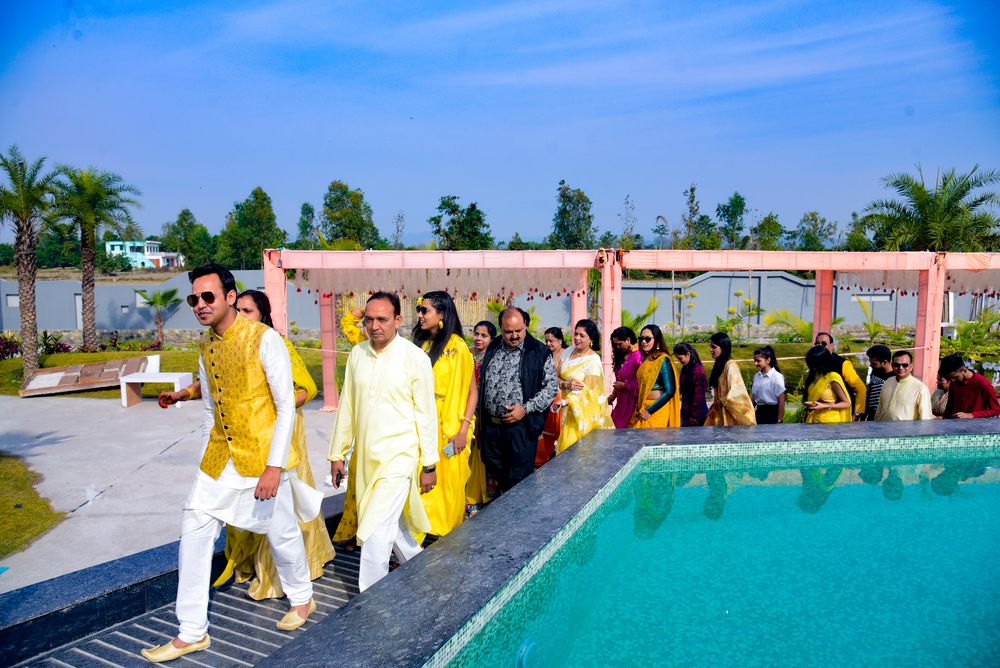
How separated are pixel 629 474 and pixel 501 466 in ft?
3.09

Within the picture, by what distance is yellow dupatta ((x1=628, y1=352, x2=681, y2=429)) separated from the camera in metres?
6.27

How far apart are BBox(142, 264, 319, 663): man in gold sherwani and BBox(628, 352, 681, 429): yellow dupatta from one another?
369 centimetres

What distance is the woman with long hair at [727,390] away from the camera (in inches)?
258

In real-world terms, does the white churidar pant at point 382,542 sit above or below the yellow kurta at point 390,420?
below

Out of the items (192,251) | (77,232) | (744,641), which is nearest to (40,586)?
(744,641)

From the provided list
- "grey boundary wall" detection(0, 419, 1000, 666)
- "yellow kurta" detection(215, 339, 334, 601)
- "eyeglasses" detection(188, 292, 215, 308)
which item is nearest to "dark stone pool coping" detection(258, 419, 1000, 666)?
"grey boundary wall" detection(0, 419, 1000, 666)

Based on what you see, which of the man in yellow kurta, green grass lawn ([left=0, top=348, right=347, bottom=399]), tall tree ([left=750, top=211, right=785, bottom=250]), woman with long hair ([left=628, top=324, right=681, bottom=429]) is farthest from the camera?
tall tree ([left=750, top=211, right=785, bottom=250])

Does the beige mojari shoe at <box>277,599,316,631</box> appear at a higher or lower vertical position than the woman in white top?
lower

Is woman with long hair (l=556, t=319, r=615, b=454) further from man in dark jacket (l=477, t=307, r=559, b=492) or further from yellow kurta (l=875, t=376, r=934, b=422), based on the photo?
yellow kurta (l=875, t=376, r=934, b=422)

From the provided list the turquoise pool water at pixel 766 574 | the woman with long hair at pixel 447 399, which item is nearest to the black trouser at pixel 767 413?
the turquoise pool water at pixel 766 574

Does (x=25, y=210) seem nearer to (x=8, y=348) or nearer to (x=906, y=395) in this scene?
(x=8, y=348)

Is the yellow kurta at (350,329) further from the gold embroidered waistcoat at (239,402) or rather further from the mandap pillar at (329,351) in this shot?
the mandap pillar at (329,351)

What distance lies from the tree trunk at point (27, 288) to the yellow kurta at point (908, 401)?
17.6 meters

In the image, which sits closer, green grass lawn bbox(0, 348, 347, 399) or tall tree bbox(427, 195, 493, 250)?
green grass lawn bbox(0, 348, 347, 399)
